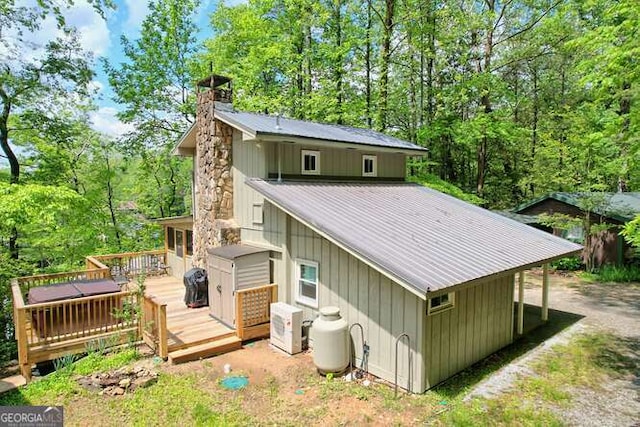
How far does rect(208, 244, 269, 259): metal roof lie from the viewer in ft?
29.1

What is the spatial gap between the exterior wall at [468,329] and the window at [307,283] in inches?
105

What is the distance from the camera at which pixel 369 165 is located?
1236 centimetres

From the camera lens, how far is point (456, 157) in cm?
2777

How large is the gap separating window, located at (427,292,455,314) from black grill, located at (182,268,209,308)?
6.73 m

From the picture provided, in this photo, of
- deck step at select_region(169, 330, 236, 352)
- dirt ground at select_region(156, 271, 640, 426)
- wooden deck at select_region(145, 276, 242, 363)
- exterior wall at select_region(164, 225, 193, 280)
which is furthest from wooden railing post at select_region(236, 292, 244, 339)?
exterior wall at select_region(164, 225, 193, 280)

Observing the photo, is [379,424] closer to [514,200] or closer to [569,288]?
[569,288]

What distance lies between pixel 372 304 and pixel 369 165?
656 centimetres

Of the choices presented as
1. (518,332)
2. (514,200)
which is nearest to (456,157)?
(514,200)

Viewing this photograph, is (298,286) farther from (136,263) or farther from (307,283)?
(136,263)

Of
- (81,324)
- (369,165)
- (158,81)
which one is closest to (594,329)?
(369,165)

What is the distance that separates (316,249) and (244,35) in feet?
59.2

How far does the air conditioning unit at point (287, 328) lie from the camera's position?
25.5 ft

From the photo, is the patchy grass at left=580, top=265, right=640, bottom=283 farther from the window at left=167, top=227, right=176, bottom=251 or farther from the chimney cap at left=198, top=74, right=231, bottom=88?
the window at left=167, top=227, right=176, bottom=251

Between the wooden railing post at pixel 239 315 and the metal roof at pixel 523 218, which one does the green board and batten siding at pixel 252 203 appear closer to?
the wooden railing post at pixel 239 315
